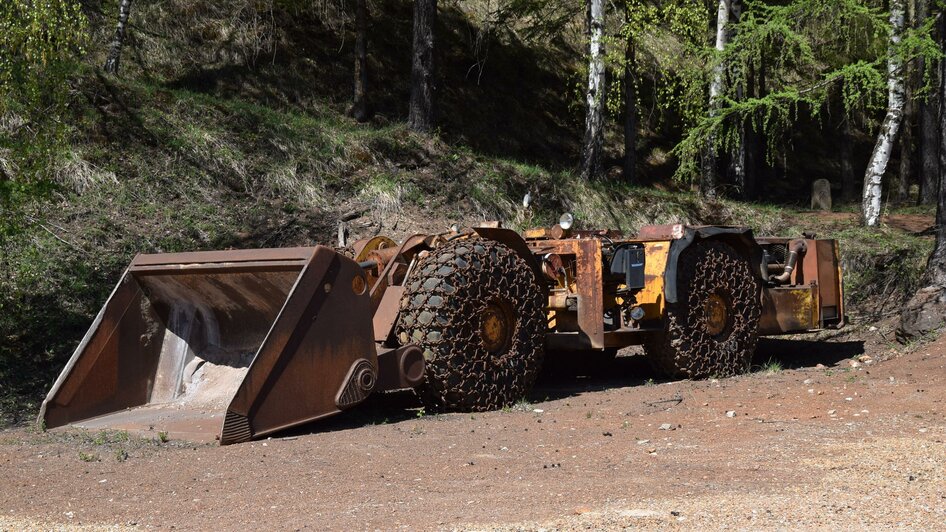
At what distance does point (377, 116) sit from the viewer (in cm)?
2052

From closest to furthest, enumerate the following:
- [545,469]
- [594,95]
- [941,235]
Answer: [545,469], [941,235], [594,95]

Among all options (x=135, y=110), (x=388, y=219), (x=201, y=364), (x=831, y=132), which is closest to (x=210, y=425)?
(x=201, y=364)

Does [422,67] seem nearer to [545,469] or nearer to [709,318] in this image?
[709,318]

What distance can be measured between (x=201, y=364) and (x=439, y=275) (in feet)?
7.23

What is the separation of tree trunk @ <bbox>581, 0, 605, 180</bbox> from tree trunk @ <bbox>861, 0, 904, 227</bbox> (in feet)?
16.5

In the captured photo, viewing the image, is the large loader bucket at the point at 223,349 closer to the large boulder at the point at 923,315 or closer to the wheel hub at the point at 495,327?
the wheel hub at the point at 495,327

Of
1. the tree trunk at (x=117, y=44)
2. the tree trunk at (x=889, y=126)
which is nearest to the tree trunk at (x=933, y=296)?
the tree trunk at (x=889, y=126)

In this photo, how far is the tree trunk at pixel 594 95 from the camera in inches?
741

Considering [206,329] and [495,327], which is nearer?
[495,327]

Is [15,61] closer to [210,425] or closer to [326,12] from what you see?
[210,425]

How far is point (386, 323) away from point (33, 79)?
4.56 meters

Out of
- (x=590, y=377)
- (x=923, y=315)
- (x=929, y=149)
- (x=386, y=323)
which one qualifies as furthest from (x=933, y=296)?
(x=929, y=149)

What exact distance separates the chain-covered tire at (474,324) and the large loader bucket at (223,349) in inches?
21.5

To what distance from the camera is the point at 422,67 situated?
19.1m
